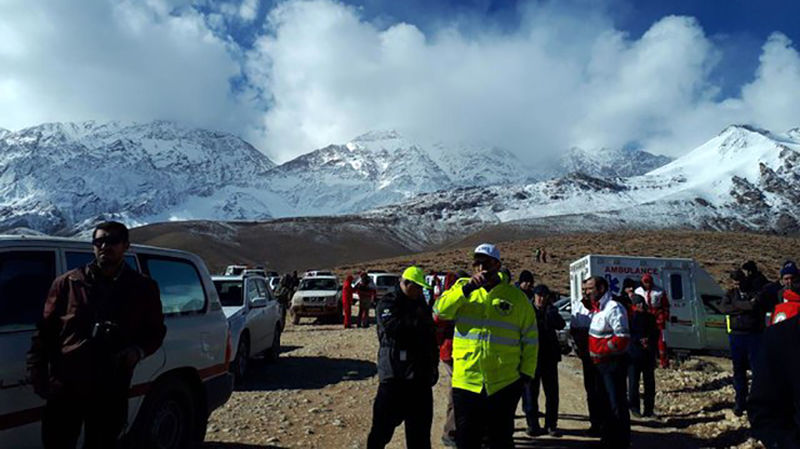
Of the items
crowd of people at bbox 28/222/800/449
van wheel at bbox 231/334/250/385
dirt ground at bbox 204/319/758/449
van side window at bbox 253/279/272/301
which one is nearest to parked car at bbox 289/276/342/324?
dirt ground at bbox 204/319/758/449

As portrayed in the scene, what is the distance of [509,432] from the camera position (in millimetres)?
4379

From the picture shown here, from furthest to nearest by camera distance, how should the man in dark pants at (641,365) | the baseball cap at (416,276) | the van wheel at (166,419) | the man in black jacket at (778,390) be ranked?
the man in dark pants at (641,365) → the baseball cap at (416,276) → the van wheel at (166,419) → the man in black jacket at (778,390)

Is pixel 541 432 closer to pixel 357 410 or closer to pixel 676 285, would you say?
pixel 357 410

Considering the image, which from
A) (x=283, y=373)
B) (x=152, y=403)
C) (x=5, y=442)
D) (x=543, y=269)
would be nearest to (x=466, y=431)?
(x=152, y=403)

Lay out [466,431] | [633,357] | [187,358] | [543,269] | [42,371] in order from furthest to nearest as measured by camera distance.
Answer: [543,269] → [633,357] → [187,358] → [466,431] → [42,371]

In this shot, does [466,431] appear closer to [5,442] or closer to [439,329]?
[439,329]

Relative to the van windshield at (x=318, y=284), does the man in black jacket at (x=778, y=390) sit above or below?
below

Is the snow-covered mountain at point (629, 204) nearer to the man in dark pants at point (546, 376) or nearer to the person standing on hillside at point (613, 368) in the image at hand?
the man in dark pants at point (546, 376)

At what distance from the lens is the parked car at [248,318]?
940cm

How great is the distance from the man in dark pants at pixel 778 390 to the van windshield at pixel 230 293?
893 centimetres

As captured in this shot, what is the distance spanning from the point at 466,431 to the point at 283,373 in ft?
22.7

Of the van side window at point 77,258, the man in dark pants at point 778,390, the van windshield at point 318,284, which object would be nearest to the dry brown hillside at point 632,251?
the van windshield at point 318,284

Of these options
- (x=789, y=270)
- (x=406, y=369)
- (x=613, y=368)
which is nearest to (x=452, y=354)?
(x=406, y=369)

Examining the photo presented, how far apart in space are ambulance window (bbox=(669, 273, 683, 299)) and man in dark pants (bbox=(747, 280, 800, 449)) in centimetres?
1241
